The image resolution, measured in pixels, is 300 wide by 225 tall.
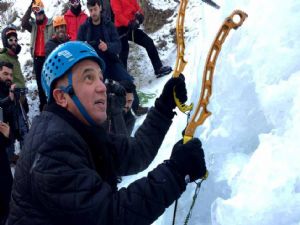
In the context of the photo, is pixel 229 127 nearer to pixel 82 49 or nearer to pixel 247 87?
pixel 247 87

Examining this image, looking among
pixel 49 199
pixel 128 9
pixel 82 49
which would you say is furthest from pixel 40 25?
pixel 49 199

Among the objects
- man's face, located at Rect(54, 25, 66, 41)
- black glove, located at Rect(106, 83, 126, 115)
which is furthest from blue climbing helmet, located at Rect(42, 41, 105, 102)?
man's face, located at Rect(54, 25, 66, 41)

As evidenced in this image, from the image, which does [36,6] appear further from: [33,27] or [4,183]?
[4,183]

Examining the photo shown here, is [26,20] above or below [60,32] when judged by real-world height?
above

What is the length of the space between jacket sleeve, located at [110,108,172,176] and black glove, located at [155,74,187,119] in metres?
0.03

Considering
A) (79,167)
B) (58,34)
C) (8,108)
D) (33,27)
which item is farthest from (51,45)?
(79,167)

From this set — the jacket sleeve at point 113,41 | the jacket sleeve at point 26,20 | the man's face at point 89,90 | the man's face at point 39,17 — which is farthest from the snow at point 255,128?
the jacket sleeve at point 26,20

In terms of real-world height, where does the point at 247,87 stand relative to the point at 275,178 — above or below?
above

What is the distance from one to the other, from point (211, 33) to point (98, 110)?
2425 millimetres

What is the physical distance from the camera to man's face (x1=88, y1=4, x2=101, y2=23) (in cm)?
478

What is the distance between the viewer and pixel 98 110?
A: 168cm

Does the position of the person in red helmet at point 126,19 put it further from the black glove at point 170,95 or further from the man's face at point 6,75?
the black glove at point 170,95

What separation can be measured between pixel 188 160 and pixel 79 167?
412 mm

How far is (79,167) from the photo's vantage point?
150 cm
